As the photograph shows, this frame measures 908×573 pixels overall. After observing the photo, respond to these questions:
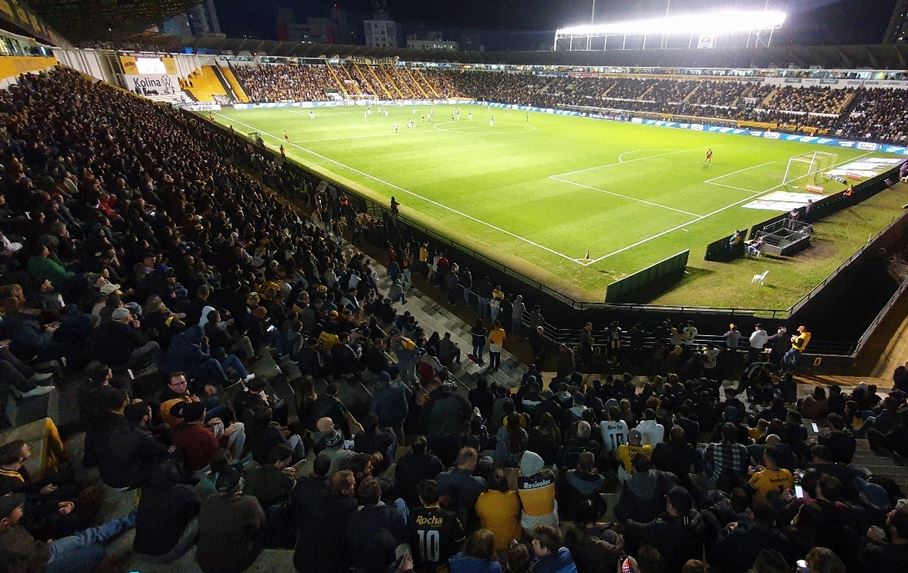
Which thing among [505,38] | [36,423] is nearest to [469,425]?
[36,423]

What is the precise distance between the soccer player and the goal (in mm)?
35011

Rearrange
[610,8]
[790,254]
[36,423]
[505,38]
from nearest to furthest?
[36,423] < [790,254] < [610,8] < [505,38]

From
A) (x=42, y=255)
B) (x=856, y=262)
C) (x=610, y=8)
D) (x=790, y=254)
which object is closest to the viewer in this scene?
(x=42, y=255)

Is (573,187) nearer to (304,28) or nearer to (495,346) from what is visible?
(495,346)

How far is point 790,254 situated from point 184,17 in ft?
551

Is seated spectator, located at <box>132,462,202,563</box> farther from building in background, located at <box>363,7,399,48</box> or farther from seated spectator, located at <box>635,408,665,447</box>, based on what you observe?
building in background, located at <box>363,7,399,48</box>

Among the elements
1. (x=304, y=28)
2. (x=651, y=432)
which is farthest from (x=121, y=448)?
(x=304, y=28)

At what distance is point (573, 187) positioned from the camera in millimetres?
30391

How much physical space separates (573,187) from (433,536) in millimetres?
28389

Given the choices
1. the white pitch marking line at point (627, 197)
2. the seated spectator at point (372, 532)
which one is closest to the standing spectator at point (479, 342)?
the seated spectator at point (372, 532)

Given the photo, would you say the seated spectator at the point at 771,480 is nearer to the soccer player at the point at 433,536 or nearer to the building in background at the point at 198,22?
the soccer player at the point at 433,536

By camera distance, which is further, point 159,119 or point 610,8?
point 610,8

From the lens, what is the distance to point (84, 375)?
22.0ft

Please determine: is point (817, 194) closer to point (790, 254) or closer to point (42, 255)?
point (790, 254)
